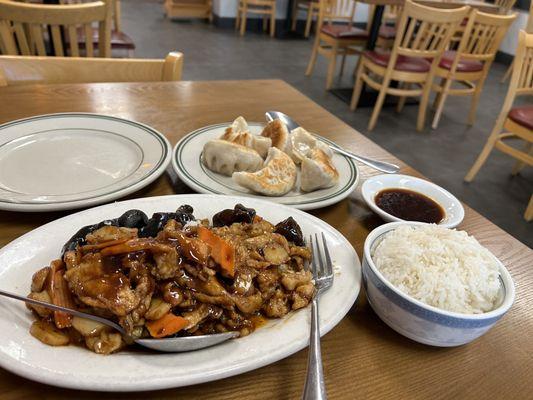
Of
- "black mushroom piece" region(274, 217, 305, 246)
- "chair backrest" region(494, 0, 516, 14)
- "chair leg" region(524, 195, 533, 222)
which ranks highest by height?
"chair backrest" region(494, 0, 516, 14)

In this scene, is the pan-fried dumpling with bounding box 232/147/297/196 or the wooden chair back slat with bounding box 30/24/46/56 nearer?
the pan-fried dumpling with bounding box 232/147/297/196

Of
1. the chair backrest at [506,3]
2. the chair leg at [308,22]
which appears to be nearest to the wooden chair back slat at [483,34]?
the chair backrest at [506,3]

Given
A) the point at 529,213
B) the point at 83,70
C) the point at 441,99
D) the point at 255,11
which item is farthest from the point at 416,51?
the point at 255,11

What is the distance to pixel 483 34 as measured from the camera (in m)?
4.50

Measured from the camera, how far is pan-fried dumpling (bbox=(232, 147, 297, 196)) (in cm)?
117

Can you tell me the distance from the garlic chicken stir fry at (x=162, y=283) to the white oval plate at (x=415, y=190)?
1.39 ft

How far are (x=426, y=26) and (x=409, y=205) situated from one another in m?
3.65

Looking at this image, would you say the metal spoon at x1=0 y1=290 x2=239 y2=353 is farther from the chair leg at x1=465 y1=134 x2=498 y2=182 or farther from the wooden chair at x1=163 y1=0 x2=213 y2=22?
the wooden chair at x1=163 y1=0 x2=213 y2=22

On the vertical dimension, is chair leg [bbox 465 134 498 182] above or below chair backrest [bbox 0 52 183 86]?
below

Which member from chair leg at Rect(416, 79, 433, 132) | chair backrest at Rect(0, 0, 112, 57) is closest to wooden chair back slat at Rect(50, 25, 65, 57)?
chair backrest at Rect(0, 0, 112, 57)

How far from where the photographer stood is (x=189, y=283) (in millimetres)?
759

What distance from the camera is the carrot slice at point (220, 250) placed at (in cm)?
77

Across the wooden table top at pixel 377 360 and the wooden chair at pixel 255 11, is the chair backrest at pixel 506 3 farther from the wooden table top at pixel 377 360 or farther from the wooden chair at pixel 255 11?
the wooden table top at pixel 377 360

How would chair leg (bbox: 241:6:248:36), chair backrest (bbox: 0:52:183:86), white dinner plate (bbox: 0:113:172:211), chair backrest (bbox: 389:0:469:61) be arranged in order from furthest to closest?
chair leg (bbox: 241:6:248:36), chair backrest (bbox: 389:0:469:61), chair backrest (bbox: 0:52:183:86), white dinner plate (bbox: 0:113:172:211)
